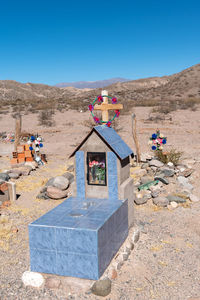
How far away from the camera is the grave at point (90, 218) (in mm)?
4832

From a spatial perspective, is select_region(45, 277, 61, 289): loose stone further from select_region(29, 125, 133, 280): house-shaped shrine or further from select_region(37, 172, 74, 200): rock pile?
select_region(37, 172, 74, 200): rock pile

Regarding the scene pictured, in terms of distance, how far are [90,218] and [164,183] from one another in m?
4.64

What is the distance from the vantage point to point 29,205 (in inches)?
341

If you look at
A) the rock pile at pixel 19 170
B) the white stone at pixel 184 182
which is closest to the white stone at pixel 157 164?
the white stone at pixel 184 182

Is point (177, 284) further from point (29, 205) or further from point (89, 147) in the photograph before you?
point (29, 205)

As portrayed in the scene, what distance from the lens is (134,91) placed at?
58969 millimetres

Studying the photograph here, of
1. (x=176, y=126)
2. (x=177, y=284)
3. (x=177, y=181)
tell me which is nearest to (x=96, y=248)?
(x=177, y=284)

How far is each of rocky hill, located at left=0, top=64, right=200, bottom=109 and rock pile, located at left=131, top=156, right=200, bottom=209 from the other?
26209 millimetres

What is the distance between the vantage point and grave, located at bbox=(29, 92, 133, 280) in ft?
15.9

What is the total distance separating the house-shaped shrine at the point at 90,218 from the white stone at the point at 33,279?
103 millimetres

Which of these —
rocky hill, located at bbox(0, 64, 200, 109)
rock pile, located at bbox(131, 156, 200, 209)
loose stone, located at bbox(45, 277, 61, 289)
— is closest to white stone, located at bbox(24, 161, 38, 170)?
rock pile, located at bbox(131, 156, 200, 209)

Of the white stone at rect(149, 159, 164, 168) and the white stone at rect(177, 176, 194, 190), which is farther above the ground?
the white stone at rect(149, 159, 164, 168)

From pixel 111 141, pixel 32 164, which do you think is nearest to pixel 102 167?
pixel 111 141

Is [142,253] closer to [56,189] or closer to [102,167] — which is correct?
[102,167]
